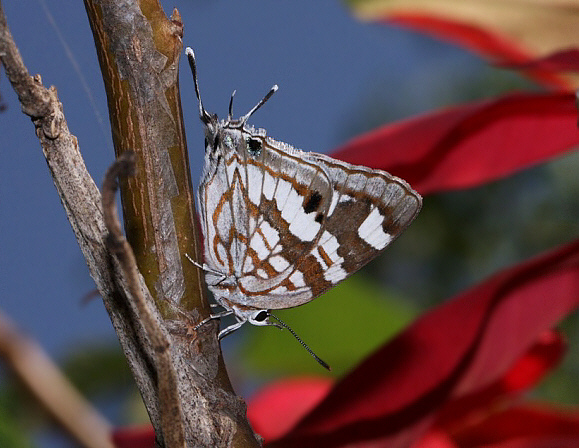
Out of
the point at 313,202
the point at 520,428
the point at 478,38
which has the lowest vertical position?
the point at 520,428

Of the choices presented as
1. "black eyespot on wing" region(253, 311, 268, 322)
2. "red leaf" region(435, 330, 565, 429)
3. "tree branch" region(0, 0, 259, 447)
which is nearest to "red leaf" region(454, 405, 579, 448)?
"red leaf" region(435, 330, 565, 429)

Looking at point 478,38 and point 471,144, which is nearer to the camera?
point 471,144

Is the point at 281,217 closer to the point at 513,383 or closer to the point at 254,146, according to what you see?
the point at 254,146

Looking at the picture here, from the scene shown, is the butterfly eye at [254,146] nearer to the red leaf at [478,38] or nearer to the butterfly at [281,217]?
the butterfly at [281,217]

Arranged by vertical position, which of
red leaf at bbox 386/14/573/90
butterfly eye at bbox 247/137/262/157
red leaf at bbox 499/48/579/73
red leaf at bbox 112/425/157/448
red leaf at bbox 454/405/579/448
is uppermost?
red leaf at bbox 386/14/573/90

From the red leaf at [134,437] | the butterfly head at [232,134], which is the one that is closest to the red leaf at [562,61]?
the butterfly head at [232,134]

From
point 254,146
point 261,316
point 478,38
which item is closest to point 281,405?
point 261,316

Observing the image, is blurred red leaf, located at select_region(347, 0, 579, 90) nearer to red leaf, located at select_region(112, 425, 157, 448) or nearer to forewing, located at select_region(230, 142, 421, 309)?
forewing, located at select_region(230, 142, 421, 309)

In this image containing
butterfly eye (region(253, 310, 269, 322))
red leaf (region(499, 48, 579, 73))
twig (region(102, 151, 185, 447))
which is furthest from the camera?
butterfly eye (region(253, 310, 269, 322))
